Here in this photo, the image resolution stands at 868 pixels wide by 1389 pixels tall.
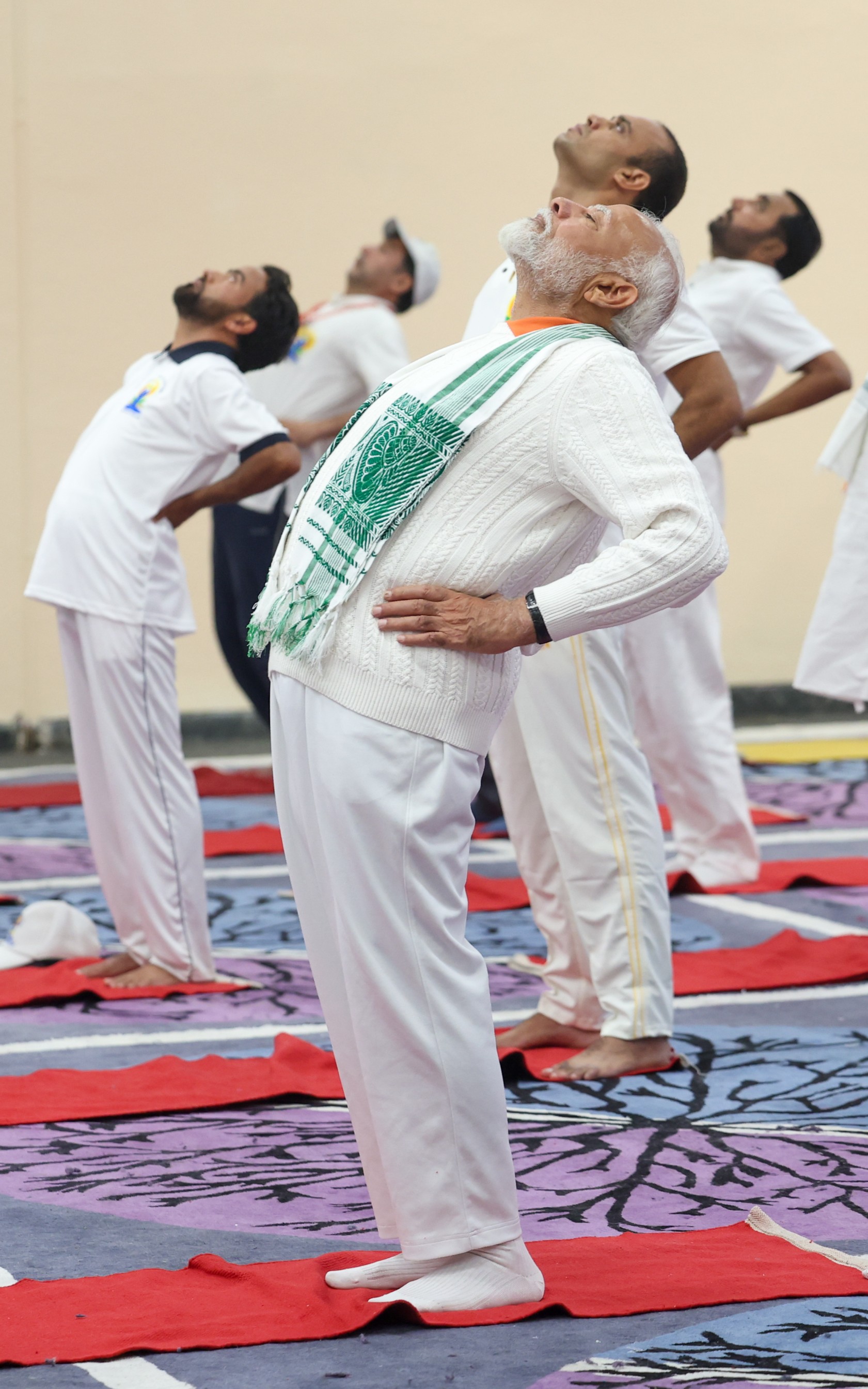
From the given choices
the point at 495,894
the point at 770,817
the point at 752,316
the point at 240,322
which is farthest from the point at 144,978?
the point at 770,817

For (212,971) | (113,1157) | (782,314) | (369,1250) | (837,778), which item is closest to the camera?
(369,1250)

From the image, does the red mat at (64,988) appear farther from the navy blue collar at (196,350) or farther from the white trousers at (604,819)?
the navy blue collar at (196,350)

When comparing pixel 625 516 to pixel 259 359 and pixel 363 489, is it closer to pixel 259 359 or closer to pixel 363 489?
pixel 363 489

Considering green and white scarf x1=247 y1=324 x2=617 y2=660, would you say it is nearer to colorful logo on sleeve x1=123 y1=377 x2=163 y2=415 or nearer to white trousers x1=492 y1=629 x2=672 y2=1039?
white trousers x1=492 y1=629 x2=672 y2=1039

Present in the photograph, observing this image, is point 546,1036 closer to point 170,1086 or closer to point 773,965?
point 170,1086

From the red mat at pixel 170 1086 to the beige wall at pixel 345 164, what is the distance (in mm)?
4968

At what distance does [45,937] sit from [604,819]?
59.0 inches

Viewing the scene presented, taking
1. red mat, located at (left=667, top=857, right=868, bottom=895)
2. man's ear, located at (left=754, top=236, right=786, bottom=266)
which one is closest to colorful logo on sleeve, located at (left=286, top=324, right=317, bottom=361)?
man's ear, located at (left=754, top=236, right=786, bottom=266)

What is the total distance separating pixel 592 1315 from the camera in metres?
2.00

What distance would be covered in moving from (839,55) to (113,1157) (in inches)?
287

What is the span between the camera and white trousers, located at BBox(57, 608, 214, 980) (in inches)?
150

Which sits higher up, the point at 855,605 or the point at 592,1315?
the point at 855,605

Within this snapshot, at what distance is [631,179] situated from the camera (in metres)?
3.13

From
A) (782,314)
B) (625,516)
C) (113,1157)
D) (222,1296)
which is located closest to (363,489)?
(625,516)
